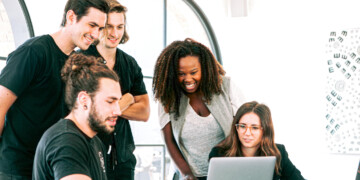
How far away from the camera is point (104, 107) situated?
1.53 m

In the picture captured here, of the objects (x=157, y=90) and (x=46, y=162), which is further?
(x=157, y=90)

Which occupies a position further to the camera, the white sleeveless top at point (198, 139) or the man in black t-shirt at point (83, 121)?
the white sleeveless top at point (198, 139)

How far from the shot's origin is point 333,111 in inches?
172

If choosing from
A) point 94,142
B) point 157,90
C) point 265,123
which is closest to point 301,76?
point 265,123

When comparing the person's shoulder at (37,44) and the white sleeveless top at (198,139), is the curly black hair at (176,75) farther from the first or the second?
the person's shoulder at (37,44)

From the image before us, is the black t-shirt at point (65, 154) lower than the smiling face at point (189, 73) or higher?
lower

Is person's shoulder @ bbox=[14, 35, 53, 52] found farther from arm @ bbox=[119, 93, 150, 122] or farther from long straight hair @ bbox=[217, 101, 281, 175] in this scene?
long straight hair @ bbox=[217, 101, 281, 175]

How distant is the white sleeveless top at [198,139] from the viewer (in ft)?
7.70

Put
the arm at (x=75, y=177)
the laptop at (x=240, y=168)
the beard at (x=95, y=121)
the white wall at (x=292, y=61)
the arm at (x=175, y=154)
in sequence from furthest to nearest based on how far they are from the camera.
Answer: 1. the white wall at (x=292, y=61)
2. the arm at (x=175, y=154)
3. the laptop at (x=240, y=168)
4. the beard at (x=95, y=121)
5. the arm at (x=75, y=177)

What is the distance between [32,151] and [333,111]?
333 cm

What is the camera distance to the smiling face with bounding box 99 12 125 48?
6.77 feet

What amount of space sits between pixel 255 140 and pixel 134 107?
2.46 ft

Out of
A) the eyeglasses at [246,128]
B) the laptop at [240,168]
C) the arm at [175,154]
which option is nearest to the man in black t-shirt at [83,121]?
the laptop at [240,168]

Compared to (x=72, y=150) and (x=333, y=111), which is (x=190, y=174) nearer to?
(x=72, y=150)
